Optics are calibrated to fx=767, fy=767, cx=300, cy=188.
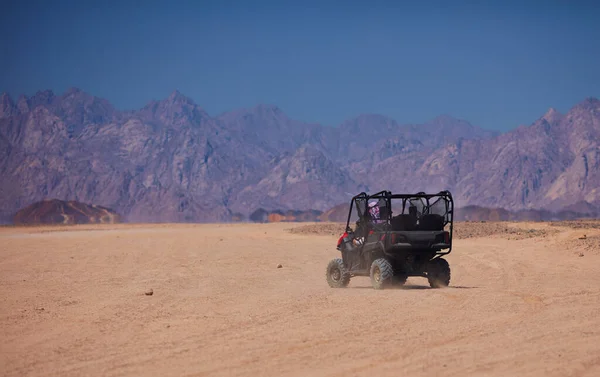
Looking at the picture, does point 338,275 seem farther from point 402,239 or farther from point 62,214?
point 62,214

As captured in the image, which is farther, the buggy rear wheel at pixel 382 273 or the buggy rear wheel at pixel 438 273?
the buggy rear wheel at pixel 438 273

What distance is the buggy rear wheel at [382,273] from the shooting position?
16.1m

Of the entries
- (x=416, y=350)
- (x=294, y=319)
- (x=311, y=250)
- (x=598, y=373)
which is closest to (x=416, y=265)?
(x=294, y=319)

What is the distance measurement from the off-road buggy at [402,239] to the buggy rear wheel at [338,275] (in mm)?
348

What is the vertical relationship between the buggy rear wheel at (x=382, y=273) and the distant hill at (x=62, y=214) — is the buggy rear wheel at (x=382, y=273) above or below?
below

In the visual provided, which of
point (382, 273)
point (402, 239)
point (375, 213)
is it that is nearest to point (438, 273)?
point (402, 239)

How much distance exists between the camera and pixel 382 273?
52.8 feet

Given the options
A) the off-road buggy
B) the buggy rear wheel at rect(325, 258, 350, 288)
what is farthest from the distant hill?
the off-road buggy

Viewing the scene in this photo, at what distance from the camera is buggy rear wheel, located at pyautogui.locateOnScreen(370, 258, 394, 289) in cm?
1609

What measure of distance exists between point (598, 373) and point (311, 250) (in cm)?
2546

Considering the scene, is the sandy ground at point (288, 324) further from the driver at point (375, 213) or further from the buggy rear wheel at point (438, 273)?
the driver at point (375, 213)

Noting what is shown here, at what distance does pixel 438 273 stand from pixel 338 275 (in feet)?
7.86

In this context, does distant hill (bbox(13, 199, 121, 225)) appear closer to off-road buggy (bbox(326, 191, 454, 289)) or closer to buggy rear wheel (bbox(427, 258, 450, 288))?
off-road buggy (bbox(326, 191, 454, 289))

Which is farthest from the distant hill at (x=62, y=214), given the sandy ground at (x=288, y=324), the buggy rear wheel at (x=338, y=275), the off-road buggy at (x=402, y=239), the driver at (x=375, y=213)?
the driver at (x=375, y=213)
